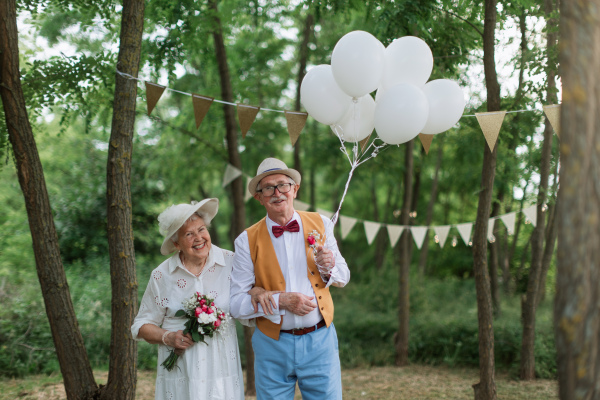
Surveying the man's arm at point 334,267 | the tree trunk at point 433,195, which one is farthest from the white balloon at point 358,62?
the tree trunk at point 433,195

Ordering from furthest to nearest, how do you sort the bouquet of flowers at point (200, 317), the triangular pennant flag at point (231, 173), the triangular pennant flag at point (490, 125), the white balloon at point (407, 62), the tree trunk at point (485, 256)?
the triangular pennant flag at point (231, 173)
the tree trunk at point (485, 256)
the triangular pennant flag at point (490, 125)
the white balloon at point (407, 62)
the bouquet of flowers at point (200, 317)

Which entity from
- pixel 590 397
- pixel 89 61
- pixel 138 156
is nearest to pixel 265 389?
pixel 590 397

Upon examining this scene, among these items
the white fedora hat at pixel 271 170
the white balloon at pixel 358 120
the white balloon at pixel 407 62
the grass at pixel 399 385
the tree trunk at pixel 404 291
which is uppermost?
the white balloon at pixel 407 62

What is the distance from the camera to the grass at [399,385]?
5.45m

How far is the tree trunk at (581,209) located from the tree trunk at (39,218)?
3.25 metres

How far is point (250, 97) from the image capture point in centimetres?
752

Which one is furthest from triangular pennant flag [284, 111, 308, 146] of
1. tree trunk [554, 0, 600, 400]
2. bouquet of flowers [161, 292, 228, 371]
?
tree trunk [554, 0, 600, 400]

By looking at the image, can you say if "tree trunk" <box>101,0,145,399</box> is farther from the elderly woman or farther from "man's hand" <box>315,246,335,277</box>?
"man's hand" <box>315,246,335,277</box>

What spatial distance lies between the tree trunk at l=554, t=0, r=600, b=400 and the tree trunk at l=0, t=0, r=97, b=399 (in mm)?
3249

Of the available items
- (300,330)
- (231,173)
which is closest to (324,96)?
(300,330)

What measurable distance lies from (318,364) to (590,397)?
1463mm

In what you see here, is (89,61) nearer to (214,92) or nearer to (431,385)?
(214,92)

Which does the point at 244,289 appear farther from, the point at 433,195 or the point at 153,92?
the point at 433,195

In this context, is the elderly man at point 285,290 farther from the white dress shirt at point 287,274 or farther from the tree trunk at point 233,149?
the tree trunk at point 233,149
